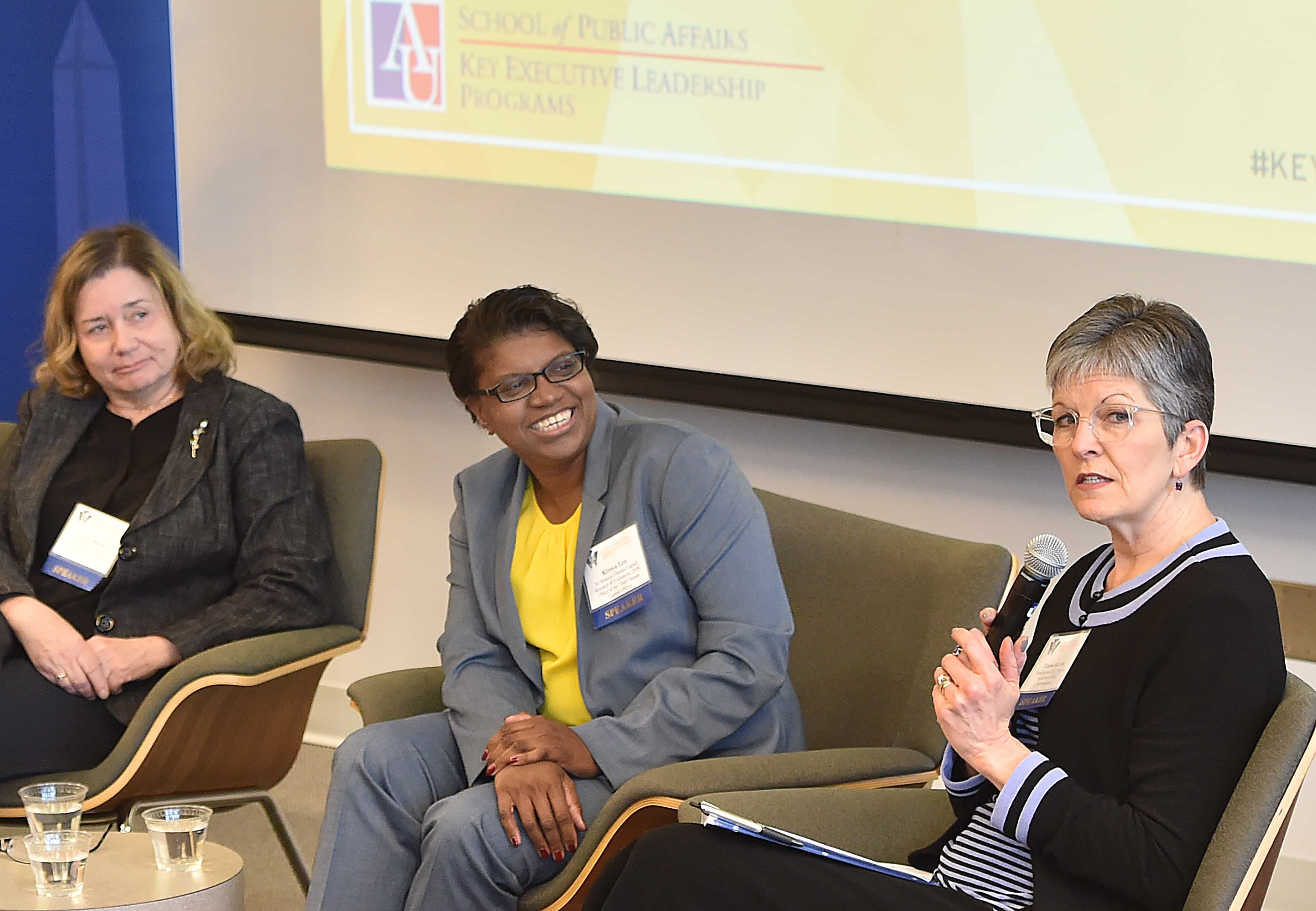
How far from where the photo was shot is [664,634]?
2316 mm

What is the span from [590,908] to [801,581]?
91 centimetres

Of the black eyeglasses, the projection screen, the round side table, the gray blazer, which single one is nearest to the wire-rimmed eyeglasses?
the gray blazer

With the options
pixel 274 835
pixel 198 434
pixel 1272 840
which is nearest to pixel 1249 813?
pixel 1272 840

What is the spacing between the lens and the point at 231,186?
373 cm

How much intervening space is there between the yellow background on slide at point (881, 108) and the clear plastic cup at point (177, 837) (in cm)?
172

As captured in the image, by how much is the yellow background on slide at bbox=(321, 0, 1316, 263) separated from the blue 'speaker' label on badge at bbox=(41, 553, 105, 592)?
4.06 feet

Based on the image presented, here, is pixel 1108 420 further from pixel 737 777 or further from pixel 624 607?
pixel 624 607

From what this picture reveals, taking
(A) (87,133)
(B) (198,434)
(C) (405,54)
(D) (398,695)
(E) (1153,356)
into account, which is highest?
(C) (405,54)

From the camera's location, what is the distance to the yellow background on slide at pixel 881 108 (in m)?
2.64

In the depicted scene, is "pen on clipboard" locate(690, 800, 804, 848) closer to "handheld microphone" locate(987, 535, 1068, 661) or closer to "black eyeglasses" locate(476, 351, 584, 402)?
"handheld microphone" locate(987, 535, 1068, 661)

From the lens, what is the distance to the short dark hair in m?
2.36

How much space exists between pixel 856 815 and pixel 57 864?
1149 mm

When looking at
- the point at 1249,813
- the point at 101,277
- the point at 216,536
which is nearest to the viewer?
the point at 1249,813

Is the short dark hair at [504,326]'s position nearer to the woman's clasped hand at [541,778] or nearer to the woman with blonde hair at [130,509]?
the woman's clasped hand at [541,778]
